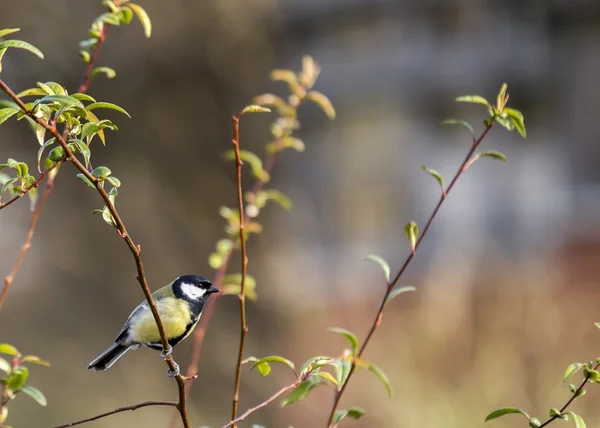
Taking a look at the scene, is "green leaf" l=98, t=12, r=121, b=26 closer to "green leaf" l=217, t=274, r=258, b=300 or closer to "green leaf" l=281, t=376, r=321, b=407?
"green leaf" l=217, t=274, r=258, b=300

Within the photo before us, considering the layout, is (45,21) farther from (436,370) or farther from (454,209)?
(454,209)

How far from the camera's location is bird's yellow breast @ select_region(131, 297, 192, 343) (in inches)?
54.8

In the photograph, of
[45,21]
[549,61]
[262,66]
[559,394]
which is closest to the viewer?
[559,394]

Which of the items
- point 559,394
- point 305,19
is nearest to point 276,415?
A: point 559,394

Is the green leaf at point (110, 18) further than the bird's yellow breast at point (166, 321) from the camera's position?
No

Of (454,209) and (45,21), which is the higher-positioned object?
(45,21)

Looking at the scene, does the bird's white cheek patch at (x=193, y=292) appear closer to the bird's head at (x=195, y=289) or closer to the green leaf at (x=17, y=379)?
the bird's head at (x=195, y=289)

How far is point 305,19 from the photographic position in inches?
245

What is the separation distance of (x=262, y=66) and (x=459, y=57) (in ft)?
8.31

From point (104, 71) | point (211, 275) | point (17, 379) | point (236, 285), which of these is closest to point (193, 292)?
point (236, 285)

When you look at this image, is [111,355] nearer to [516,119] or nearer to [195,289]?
[195,289]

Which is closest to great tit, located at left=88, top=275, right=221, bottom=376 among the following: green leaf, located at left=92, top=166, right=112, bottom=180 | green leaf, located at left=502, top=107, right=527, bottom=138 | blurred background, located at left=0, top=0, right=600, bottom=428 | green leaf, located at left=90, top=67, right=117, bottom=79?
green leaf, located at left=90, top=67, right=117, bottom=79

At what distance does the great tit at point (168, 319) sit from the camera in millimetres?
1407

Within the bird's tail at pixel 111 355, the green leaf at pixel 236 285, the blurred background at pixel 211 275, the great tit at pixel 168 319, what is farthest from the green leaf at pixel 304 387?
the blurred background at pixel 211 275
